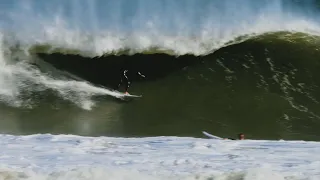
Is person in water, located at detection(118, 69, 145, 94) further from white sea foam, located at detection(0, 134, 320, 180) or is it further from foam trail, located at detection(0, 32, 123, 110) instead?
white sea foam, located at detection(0, 134, 320, 180)

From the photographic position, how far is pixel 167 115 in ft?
35.5

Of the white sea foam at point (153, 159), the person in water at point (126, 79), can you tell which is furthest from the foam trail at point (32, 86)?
the white sea foam at point (153, 159)

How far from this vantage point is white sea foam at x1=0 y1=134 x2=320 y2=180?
15.5 feet

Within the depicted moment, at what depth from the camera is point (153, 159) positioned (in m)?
5.65

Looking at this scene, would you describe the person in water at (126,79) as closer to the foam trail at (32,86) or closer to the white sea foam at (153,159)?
the foam trail at (32,86)

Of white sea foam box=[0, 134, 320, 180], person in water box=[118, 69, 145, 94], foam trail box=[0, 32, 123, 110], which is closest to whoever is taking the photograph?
white sea foam box=[0, 134, 320, 180]

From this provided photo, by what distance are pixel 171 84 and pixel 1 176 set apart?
7385 mm

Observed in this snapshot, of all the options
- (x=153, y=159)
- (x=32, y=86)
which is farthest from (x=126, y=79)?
(x=153, y=159)

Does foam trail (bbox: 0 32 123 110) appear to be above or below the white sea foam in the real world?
above

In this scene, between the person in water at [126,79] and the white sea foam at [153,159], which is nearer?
the white sea foam at [153,159]

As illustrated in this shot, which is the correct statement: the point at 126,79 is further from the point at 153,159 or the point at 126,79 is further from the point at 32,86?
the point at 153,159

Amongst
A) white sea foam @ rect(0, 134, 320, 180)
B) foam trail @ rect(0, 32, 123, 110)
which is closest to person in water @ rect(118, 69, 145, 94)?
foam trail @ rect(0, 32, 123, 110)

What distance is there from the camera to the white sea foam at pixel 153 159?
472cm

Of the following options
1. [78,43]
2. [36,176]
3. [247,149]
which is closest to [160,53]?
[78,43]
